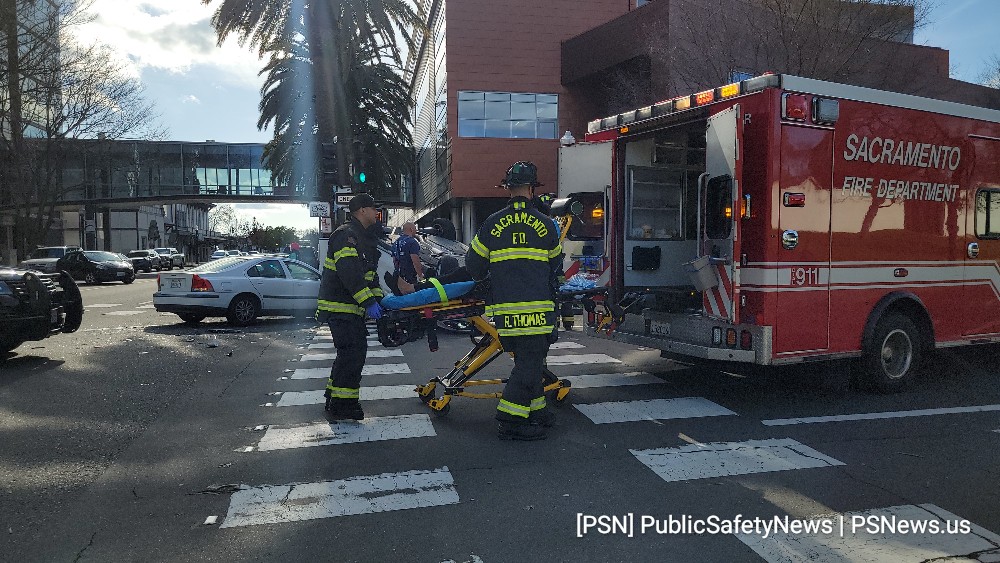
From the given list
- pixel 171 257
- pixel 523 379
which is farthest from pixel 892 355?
pixel 171 257

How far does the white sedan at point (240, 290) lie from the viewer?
13234 millimetres

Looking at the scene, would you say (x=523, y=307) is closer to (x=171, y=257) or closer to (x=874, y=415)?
(x=874, y=415)

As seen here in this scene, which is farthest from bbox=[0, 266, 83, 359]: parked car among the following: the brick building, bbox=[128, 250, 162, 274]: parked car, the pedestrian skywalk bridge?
bbox=[128, 250, 162, 274]: parked car

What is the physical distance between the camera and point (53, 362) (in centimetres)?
920

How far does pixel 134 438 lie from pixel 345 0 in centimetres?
1677

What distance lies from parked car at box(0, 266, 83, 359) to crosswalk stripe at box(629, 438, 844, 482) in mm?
8091

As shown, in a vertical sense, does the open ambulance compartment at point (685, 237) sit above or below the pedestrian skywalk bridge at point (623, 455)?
above

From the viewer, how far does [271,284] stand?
14102 millimetres

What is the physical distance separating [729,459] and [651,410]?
4.73 feet

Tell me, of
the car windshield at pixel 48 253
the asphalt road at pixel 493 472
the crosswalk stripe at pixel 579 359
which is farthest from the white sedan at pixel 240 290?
the car windshield at pixel 48 253

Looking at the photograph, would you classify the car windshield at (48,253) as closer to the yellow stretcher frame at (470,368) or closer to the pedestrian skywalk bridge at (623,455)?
the pedestrian skywalk bridge at (623,455)

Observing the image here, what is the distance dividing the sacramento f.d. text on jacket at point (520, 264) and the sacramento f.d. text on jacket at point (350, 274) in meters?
0.96

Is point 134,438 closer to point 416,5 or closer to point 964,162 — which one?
point 964,162

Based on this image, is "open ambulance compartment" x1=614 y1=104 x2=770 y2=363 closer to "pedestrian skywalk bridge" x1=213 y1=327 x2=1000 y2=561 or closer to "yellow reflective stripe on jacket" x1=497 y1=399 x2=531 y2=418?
"pedestrian skywalk bridge" x1=213 y1=327 x2=1000 y2=561
